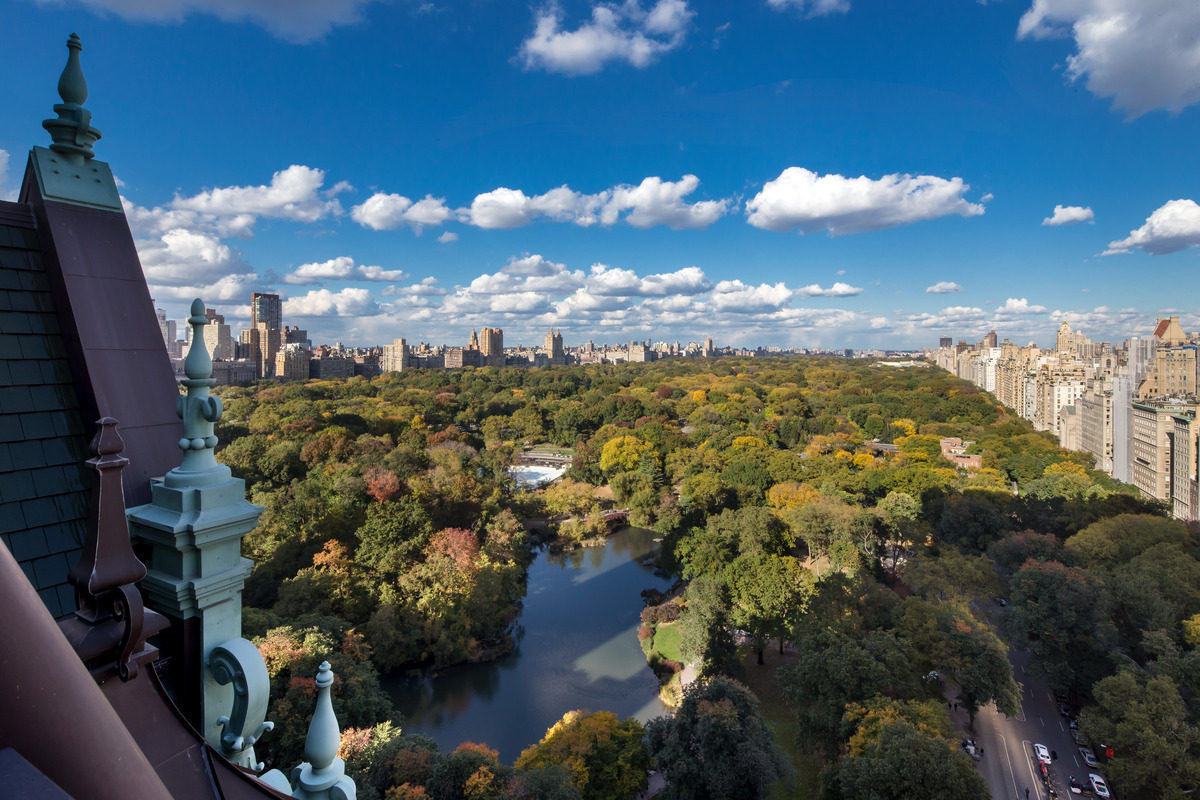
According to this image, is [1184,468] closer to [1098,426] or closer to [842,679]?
[1098,426]

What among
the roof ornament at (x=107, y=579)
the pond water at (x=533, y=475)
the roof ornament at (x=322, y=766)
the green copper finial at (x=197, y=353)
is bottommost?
the pond water at (x=533, y=475)

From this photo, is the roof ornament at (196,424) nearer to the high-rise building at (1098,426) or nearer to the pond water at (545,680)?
the pond water at (545,680)

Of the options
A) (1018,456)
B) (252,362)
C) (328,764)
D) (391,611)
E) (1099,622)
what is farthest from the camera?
(252,362)

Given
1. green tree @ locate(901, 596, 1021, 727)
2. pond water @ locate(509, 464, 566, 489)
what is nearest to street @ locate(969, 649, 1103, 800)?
green tree @ locate(901, 596, 1021, 727)

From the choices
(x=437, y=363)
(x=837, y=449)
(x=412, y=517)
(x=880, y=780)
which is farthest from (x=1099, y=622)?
(x=437, y=363)

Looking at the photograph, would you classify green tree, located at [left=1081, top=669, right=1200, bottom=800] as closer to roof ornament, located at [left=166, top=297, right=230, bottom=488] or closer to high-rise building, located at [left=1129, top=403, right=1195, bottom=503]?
roof ornament, located at [left=166, top=297, right=230, bottom=488]

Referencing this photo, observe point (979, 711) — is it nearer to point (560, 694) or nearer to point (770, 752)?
point (770, 752)

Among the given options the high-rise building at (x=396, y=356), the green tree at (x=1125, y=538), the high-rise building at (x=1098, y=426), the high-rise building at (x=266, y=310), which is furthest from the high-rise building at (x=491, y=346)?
the green tree at (x=1125, y=538)
